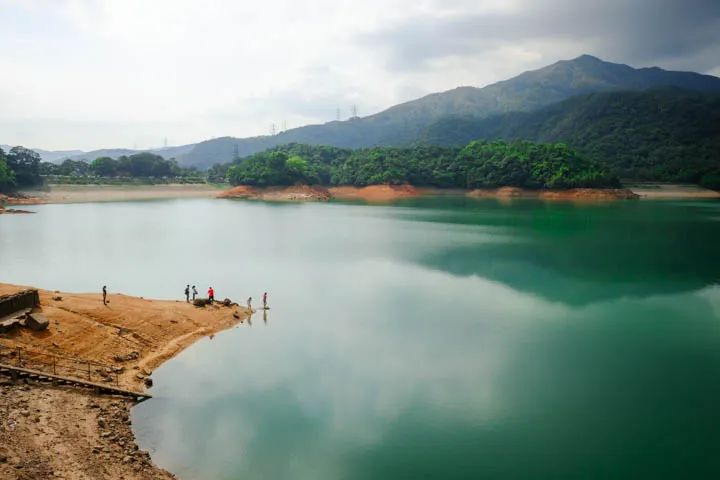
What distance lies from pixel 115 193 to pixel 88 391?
9025 cm

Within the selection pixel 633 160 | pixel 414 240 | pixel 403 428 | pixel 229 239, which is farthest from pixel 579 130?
pixel 403 428

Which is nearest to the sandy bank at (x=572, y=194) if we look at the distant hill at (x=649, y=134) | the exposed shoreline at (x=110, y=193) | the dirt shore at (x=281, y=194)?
the distant hill at (x=649, y=134)

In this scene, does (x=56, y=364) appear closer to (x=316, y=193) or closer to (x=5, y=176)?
(x=5, y=176)

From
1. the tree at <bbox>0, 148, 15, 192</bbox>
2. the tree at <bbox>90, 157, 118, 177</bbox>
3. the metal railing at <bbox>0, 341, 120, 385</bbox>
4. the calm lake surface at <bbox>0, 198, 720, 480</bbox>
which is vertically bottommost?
the calm lake surface at <bbox>0, 198, 720, 480</bbox>

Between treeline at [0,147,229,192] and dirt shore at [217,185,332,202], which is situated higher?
treeline at [0,147,229,192]

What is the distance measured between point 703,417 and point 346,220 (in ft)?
146

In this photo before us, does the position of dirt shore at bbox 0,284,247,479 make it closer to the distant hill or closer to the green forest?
the green forest

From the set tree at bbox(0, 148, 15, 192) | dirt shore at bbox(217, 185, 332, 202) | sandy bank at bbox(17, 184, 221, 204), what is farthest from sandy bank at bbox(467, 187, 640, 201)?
tree at bbox(0, 148, 15, 192)

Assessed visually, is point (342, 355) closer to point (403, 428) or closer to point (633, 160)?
point (403, 428)

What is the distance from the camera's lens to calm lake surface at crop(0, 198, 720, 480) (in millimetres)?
10617

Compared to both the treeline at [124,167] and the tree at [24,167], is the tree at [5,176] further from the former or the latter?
the treeline at [124,167]

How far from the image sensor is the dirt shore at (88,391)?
927 centimetres

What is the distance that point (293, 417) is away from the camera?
12086mm

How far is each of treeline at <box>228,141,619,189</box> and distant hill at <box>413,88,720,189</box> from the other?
14.0 metres
